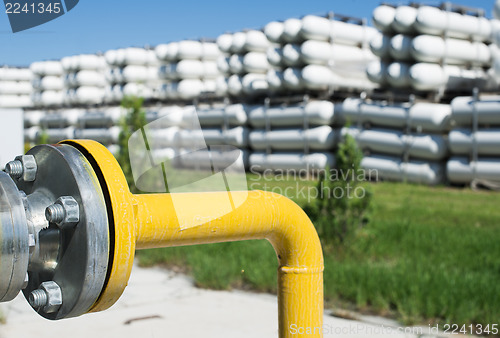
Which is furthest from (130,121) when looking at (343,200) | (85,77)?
(85,77)

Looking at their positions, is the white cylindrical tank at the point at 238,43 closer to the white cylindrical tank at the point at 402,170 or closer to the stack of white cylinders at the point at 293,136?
the stack of white cylinders at the point at 293,136

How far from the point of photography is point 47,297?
2.52 ft

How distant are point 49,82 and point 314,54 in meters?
12.8

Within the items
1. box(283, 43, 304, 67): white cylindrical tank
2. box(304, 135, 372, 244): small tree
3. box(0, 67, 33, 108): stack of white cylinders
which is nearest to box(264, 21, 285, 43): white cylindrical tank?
box(283, 43, 304, 67): white cylindrical tank

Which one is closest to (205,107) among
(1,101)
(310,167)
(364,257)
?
(310,167)

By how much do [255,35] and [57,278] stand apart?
1195 cm

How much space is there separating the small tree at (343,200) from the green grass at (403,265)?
0.45 feet

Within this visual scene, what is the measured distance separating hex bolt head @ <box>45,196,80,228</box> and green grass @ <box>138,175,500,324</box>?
4.41ft

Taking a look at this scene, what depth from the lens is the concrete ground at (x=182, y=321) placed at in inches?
118

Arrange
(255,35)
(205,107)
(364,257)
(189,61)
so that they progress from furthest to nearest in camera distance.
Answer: (189,61) < (205,107) < (255,35) < (364,257)

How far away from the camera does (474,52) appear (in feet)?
32.8

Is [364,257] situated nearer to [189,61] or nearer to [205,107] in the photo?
[205,107]

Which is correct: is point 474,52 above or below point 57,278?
above

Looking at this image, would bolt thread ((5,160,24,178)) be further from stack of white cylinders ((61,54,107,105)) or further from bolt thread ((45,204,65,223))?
stack of white cylinders ((61,54,107,105))
